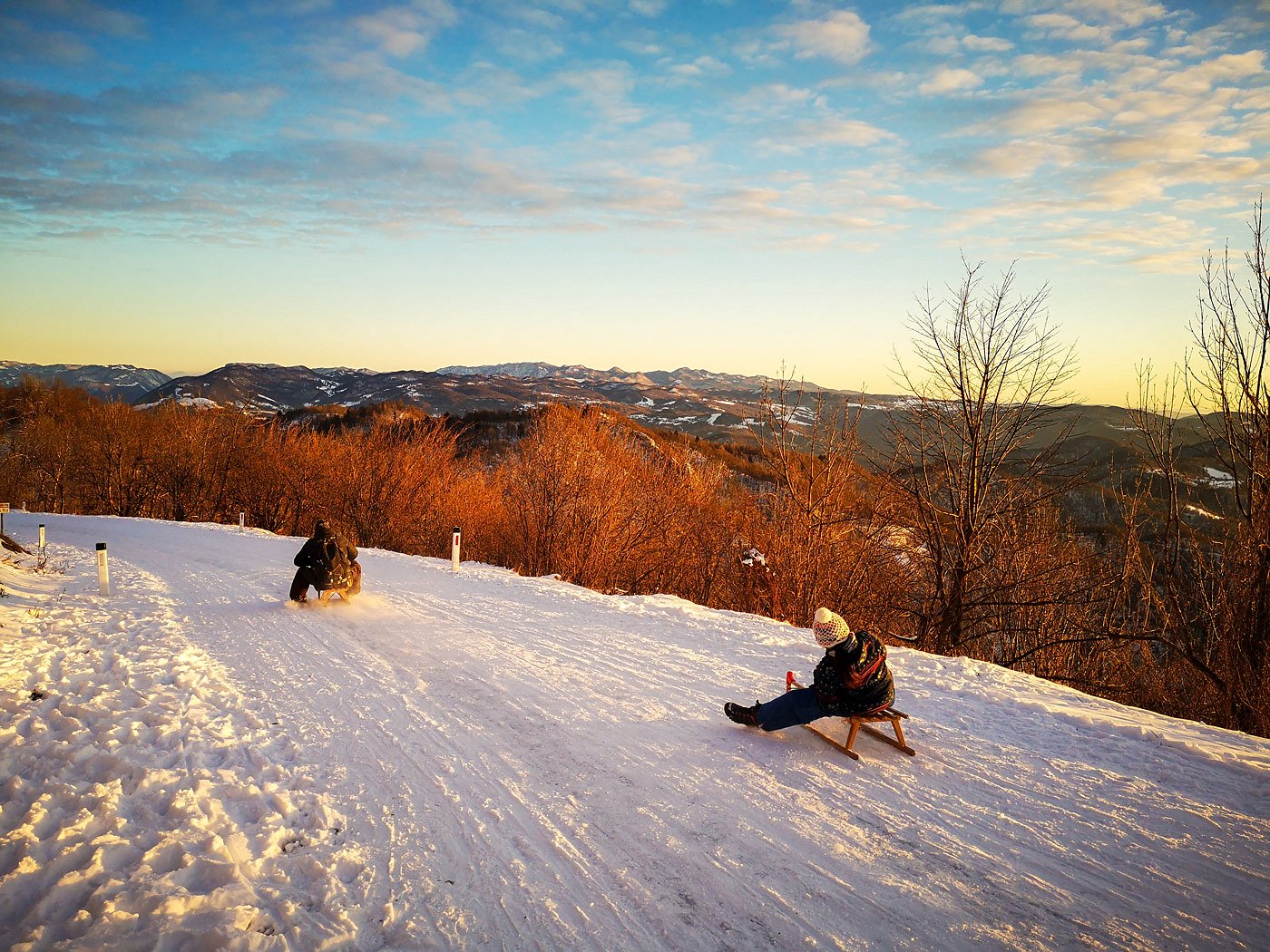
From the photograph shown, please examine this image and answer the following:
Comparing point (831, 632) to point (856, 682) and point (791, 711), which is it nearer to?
point (856, 682)

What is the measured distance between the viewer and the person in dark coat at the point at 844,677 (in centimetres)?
559

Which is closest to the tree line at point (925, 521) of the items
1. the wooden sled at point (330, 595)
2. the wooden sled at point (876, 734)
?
the wooden sled at point (330, 595)

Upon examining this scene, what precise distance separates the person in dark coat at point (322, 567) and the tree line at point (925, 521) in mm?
2644

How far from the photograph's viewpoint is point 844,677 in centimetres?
561

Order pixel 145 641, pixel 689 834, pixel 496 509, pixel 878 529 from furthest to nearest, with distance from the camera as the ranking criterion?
pixel 496 509 < pixel 878 529 < pixel 145 641 < pixel 689 834

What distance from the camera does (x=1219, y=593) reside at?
392 inches

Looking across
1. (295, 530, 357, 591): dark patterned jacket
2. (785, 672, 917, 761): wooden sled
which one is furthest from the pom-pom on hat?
(295, 530, 357, 591): dark patterned jacket

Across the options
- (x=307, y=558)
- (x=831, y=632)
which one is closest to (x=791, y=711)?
(x=831, y=632)

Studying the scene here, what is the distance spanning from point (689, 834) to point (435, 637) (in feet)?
18.2

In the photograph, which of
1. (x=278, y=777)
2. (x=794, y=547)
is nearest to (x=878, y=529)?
(x=794, y=547)

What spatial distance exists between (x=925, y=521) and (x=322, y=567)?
1188 cm

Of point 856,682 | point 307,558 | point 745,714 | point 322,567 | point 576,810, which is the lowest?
point 576,810

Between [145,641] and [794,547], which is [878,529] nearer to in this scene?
[794,547]

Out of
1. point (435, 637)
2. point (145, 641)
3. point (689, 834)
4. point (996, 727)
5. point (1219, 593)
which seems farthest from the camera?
point (1219, 593)
